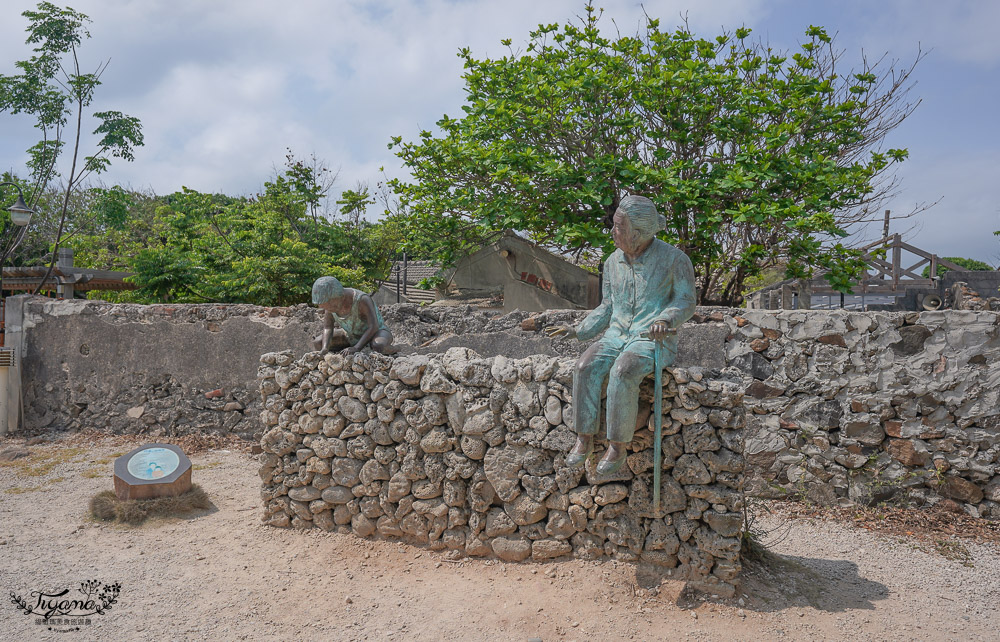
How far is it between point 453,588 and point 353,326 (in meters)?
1.98

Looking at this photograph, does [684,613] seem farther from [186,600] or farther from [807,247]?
[807,247]

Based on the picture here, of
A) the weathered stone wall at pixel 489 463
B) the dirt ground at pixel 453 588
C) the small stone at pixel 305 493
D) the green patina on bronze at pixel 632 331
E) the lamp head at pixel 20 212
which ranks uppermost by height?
the lamp head at pixel 20 212

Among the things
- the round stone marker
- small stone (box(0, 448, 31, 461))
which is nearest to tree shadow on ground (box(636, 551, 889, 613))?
the round stone marker

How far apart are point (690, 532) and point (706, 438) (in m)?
0.56

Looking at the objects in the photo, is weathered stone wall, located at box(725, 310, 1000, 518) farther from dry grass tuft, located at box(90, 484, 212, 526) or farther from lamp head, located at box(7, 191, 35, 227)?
lamp head, located at box(7, 191, 35, 227)

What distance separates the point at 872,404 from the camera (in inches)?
201

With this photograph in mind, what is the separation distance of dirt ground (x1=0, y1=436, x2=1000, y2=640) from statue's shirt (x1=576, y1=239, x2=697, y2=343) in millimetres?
1449

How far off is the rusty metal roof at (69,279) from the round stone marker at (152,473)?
5.40 m

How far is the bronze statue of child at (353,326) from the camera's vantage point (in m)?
4.52

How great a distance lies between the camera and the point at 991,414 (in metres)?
4.86

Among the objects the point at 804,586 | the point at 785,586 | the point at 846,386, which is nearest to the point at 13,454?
the point at 785,586

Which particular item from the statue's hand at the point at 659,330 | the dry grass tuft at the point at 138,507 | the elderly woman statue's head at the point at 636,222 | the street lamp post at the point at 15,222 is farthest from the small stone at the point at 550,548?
the street lamp post at the point at 15,222

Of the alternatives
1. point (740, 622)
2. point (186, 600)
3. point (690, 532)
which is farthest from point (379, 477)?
point (740, 622)

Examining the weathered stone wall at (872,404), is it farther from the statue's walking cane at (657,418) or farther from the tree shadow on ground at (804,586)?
the statue's walking cane at (657,418)
